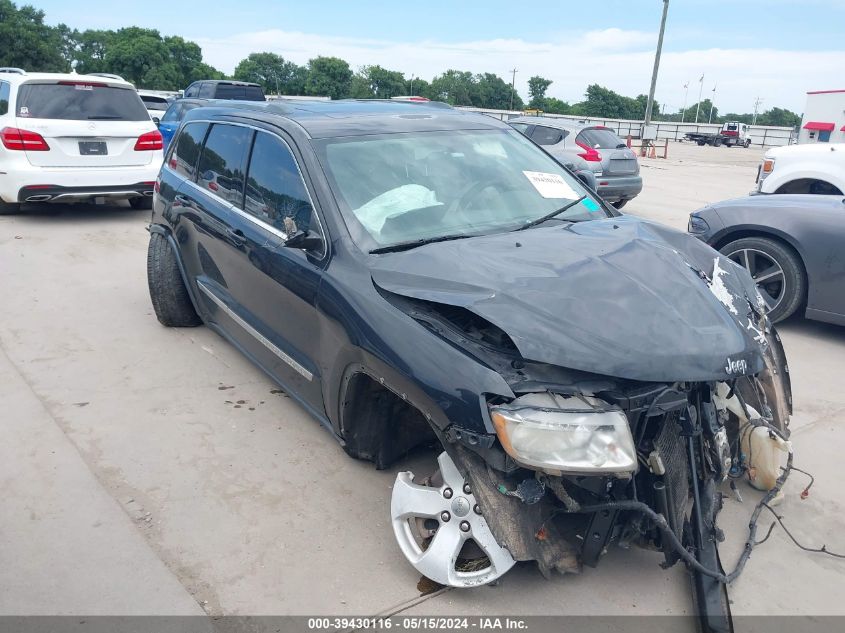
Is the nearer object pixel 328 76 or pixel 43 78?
pixel 43 78

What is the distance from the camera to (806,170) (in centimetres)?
830

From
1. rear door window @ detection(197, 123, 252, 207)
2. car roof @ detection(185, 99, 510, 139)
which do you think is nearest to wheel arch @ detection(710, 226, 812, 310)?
car roof @ detection(185, 99, 510, 139)

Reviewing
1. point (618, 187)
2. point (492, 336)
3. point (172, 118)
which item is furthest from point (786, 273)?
point (172, 118)

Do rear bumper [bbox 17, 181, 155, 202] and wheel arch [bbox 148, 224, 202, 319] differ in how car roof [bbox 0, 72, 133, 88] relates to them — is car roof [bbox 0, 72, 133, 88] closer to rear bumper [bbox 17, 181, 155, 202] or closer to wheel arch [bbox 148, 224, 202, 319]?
rear bumper [bbox 17, 181, 155, 202]

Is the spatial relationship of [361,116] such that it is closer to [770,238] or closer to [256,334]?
[256,334]

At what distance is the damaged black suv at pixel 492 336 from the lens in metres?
2.42

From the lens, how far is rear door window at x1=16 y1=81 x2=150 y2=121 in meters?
8.35

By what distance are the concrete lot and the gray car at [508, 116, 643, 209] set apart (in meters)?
6.28

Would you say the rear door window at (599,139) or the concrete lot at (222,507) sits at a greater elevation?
the rear door window at (599,139)

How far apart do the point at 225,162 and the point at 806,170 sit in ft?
23.3

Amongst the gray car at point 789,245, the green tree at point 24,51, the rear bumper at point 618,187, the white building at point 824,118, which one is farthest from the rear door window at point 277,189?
the green tree at point 24,51

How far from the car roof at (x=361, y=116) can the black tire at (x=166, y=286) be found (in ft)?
3.66

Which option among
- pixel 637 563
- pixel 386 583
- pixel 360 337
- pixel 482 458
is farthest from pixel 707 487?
pixel 360 337

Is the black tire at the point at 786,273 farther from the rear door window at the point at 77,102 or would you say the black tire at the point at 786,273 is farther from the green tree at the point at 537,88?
the green tree at the point at 537,88
